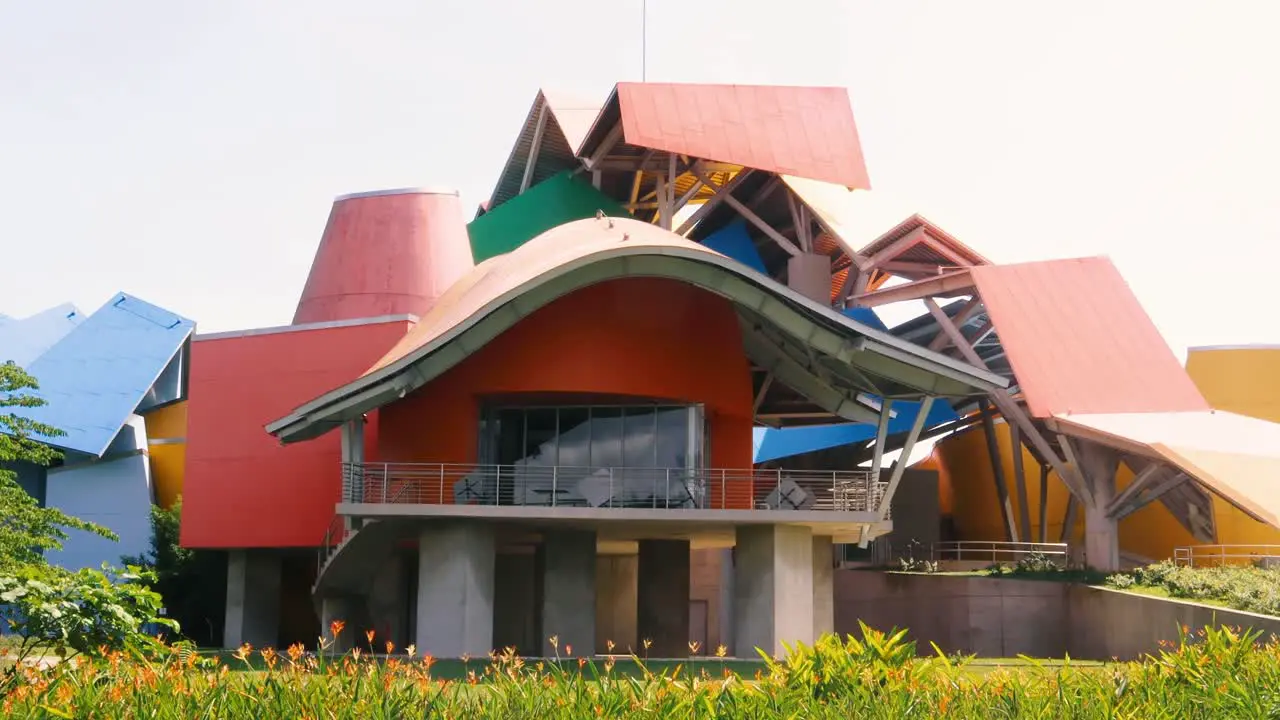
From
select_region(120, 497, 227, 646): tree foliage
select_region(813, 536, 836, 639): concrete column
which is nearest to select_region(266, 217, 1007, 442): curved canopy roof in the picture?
select_region(813, 536, 836, 639): concrete column

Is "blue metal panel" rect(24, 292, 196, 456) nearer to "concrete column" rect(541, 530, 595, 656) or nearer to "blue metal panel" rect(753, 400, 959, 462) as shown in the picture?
"blue metal panel" rect(753, 400, 959, 462)

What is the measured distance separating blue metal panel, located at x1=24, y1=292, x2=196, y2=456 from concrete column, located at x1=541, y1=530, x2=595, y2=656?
2365 centimetres

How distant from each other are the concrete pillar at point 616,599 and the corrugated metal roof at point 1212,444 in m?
14.9

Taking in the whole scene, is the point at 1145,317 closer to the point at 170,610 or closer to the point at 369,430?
the point at 369,430

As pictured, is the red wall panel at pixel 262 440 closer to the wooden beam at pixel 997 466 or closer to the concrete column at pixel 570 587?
the concrete column at pixel 570 587

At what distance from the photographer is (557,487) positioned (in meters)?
34.0

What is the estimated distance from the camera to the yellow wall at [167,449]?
5603 centimetres

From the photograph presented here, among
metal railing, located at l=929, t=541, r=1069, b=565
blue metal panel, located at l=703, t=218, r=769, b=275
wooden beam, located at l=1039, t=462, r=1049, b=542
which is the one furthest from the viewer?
blue metal panel, located at l=703, t=218, r=769, b=275

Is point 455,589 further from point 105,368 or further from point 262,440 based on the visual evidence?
point 105,368

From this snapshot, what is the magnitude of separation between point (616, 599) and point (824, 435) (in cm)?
1295

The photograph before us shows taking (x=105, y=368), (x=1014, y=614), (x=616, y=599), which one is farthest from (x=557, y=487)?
(x=105, y=368)

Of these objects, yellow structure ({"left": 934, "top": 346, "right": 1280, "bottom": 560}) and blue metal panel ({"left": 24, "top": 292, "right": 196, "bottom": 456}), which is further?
blue metal panel ({"left": 24, "top": 292, "right": 196, "bottom": 456})

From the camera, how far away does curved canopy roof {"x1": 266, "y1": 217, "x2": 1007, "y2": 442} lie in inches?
1209

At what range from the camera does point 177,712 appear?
10695 millimetres
